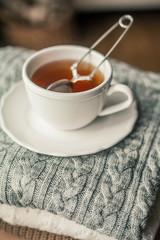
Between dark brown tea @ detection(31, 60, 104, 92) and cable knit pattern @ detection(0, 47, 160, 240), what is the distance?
120 mm

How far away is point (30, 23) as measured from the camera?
5.16ft

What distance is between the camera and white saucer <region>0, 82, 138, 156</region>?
526 mm

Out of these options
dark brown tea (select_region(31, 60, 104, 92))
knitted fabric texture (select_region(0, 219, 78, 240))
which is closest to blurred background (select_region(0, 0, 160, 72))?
dark brown tea (select_region(31, 60, 104, 92))

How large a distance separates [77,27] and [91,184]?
146cm

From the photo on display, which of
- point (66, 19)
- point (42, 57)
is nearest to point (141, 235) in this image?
point (42, 57)

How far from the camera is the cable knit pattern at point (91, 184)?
1.59 feet

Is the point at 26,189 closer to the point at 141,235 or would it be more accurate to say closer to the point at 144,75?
the point at 141,235

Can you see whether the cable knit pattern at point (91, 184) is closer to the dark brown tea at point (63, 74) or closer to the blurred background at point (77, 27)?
the dark brown tea at point (63, 74)

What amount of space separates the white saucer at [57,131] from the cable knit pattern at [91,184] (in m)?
0.02

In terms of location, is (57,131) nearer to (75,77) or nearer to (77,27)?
(75,77)

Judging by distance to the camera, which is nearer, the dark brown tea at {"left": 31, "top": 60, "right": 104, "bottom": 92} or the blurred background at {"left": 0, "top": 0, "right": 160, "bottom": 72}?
the dark brown tea at {"left": 31, "top": 60, "right": 104, "bottom": 92}

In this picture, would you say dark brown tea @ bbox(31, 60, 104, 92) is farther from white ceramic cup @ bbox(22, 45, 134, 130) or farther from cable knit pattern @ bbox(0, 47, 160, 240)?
cable knit pattern @ bbox(0, 47, 160, 240)

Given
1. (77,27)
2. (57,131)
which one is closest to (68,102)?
(57,131)

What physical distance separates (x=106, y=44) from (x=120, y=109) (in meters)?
1.16
